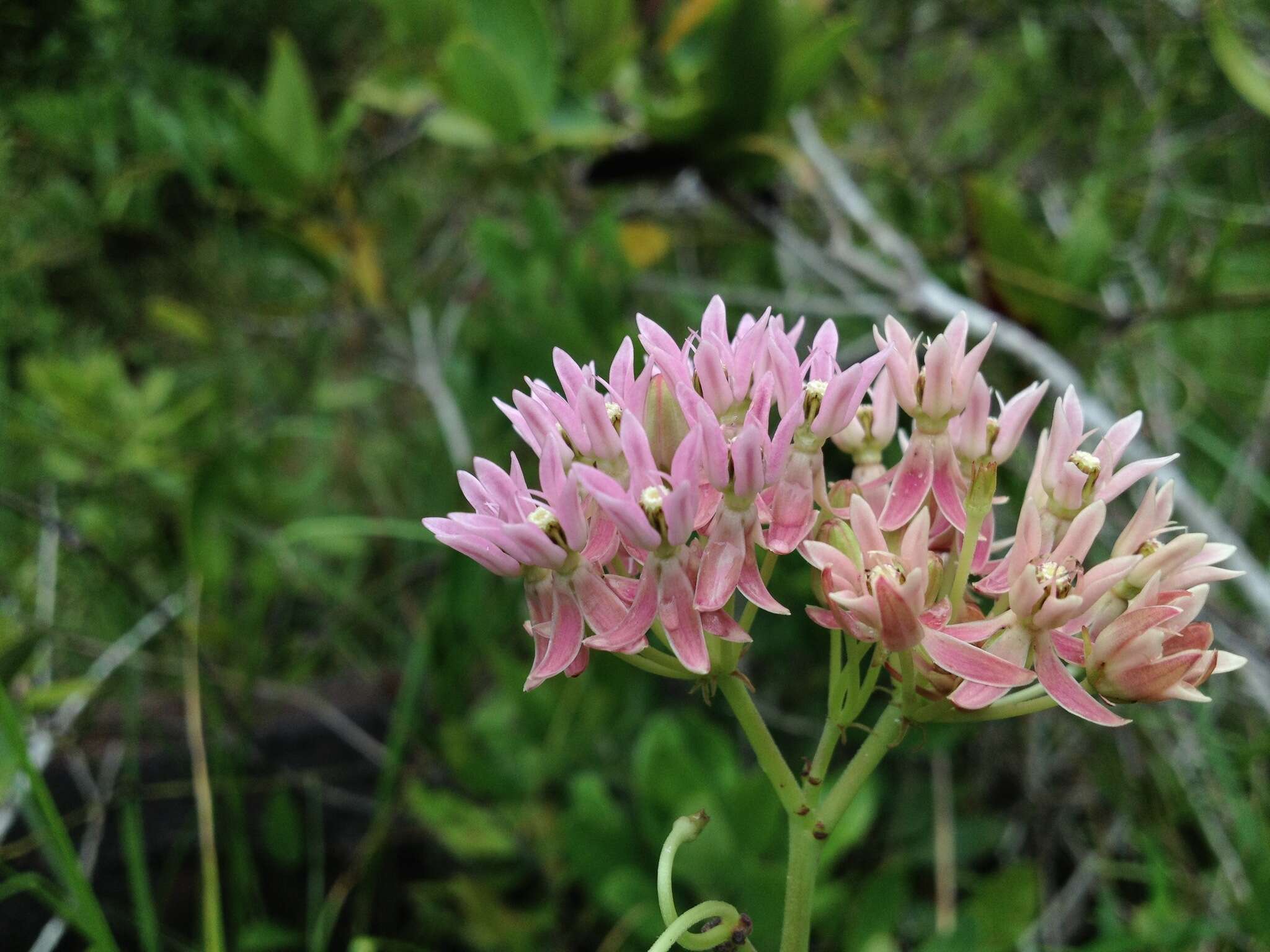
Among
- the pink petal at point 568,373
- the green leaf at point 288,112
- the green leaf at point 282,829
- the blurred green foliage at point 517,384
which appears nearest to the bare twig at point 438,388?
the blurred green foliage at point 517,384

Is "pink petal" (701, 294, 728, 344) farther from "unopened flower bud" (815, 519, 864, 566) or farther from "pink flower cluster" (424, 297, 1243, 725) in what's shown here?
"unopened flower bud" (815, 519, 864, 566)

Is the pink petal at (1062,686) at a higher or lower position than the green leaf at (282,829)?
higher

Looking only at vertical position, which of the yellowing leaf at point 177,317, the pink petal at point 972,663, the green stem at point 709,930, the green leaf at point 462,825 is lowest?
the green leaf at point 462,825

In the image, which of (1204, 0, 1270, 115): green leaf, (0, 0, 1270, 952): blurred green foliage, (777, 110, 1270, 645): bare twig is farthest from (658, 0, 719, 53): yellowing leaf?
(1204, 0, 1270, 115): green leaf

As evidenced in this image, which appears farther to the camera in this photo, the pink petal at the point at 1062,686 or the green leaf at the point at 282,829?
the green leaf at the point at 282,829

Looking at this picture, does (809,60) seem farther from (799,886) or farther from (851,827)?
(799,886)

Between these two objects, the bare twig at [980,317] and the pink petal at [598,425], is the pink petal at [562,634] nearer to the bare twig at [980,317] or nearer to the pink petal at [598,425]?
the pink petal at [598,425]

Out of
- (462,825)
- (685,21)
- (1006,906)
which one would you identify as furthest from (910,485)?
(685,21)
